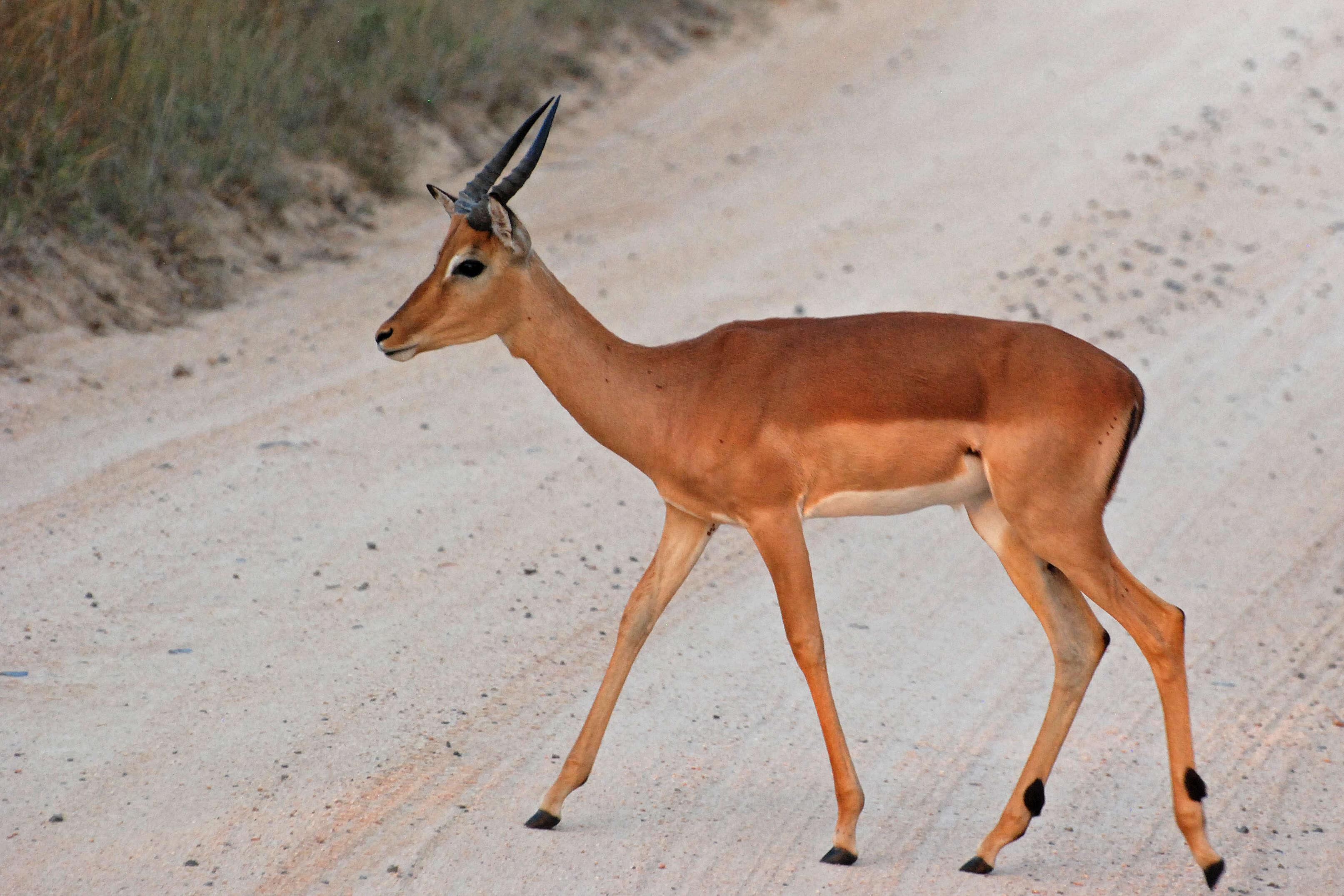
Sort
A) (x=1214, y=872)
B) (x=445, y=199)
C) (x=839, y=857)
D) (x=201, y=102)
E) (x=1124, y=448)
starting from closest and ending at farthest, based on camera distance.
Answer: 1. (x=1214, y=872)
2. (x=839, y=857)
3. (x=1124, y=448)
4. (x=445, y=199)
5. (x=201, y=102)

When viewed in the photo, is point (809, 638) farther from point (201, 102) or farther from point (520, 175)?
point (201, 102)

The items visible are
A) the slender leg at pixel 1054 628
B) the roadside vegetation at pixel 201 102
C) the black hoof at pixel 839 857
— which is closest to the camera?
the black hoof at pixel 839 857

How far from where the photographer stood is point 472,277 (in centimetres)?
485

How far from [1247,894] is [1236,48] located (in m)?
13.2

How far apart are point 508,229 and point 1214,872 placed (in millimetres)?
2903

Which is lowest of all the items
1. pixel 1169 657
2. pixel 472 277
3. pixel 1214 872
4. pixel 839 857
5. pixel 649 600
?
pixel 1214 872

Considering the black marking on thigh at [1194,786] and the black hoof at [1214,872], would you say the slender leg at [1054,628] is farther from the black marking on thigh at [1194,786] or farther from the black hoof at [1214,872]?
the black hoof at [1214,872]

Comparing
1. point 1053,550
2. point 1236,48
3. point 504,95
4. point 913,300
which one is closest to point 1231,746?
point 1053,550

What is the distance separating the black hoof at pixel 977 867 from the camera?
471 centimetres

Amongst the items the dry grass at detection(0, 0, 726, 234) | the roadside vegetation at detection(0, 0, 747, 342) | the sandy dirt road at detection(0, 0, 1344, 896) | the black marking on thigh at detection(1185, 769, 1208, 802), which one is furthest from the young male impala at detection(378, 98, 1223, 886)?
the dry grass at detection(0, 0, 726, 234)

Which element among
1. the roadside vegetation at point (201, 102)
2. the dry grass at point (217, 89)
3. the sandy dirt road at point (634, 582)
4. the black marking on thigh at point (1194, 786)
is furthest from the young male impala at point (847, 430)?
the dry grass at point (217, 89)

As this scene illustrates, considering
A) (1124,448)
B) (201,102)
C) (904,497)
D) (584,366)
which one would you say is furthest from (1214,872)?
(201,102)

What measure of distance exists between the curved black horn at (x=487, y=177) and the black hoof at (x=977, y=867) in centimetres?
256

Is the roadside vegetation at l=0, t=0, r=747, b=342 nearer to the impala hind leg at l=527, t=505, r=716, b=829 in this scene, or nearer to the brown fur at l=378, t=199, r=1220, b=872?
the brown fur at l=378, t=199, r=1220, b=872
